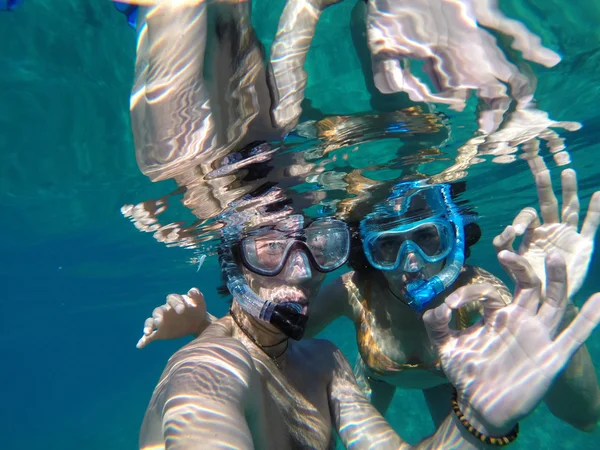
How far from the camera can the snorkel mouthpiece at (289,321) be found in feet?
11.7

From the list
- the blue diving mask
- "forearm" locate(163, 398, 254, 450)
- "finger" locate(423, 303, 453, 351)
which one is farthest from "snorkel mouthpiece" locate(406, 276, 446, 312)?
"forearm" locate(163, 398, 254, 450)

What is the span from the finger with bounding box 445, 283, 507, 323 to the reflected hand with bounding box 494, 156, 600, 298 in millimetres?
371

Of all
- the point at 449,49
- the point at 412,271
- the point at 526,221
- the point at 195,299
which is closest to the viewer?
the point at 526,221

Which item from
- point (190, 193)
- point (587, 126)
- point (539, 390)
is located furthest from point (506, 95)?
point (190, 193)

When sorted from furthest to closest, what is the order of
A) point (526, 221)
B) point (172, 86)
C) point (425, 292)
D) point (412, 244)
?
point (412, 244), point (425, 292), point (172, 86), point (526, 221)

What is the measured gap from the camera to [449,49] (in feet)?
11.5

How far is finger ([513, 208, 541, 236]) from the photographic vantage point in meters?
2.80

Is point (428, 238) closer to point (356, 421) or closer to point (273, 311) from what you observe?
point (356, 421)

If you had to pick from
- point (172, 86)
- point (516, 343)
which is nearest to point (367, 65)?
point (172, 86)

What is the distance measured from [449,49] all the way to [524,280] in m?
2.39

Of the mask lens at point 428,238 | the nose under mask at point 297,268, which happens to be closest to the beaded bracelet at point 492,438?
the nose under mask at point 297,268

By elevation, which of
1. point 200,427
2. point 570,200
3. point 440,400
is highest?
point 570,200

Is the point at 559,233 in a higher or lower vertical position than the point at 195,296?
higher

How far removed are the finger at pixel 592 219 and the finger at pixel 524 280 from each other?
727mm
